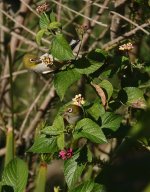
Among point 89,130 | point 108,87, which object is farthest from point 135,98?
point 89,130

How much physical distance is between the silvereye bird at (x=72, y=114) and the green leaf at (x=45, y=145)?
0.05m

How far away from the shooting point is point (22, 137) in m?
1.63

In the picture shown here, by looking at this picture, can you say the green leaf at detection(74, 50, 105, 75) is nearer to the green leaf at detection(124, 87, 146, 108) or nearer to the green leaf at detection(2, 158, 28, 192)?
the green leaf at detection(124, 87, 146, 108)

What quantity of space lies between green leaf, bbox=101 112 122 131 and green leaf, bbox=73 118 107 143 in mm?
68

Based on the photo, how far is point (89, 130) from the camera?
874 mm

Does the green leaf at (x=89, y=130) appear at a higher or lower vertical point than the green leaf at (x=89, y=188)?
higher

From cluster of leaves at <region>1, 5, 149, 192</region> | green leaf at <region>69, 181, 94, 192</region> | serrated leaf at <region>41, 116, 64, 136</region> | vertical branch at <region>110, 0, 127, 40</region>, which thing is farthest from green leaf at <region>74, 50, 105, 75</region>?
vertical branch at <region>110, 0, 127, 40</region>

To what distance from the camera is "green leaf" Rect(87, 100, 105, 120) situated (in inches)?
37.2

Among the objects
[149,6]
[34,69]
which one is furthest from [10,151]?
[149,6]

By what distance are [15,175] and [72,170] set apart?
0.38ft

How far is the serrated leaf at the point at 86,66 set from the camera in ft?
3.14

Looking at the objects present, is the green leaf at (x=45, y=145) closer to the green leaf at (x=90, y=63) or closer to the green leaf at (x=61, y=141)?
the green leaf at (x=61, y=141)

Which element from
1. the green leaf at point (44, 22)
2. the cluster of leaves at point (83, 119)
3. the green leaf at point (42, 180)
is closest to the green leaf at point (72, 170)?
the cluster of leaves at point (83, 119)

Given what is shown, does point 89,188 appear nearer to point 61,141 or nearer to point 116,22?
point 61,141
